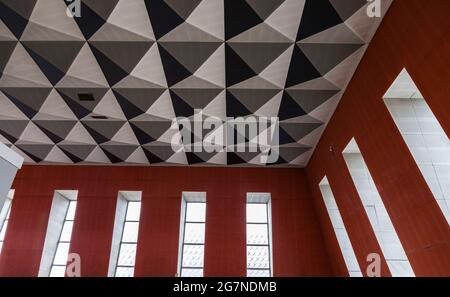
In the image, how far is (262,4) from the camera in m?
8.86

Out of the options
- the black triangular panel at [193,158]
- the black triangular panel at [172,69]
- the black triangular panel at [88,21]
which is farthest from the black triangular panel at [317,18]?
the black triangular panel at [193,158]

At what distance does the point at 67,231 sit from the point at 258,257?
409 inches

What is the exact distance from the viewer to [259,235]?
55.0ft

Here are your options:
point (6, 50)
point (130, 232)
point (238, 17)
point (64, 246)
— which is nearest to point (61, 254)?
point (64, 246)

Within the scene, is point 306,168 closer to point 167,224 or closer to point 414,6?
point 167,224

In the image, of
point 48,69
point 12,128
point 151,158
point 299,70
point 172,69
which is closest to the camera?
point 299,70

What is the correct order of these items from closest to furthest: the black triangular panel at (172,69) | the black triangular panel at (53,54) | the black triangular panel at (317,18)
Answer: the black triangular panel at (317,18), the black triangular panel at (53,54), the black triangular panel at (172,69)

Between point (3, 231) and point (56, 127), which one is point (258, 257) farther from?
point (3, 231)

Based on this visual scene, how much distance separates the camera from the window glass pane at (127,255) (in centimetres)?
1633

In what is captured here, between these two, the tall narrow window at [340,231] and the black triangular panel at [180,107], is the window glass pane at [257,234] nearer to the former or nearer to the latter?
the tall narrow window at [340,231]

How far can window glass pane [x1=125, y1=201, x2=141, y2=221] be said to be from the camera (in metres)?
17.6

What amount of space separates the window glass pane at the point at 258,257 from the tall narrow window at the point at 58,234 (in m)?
9.18

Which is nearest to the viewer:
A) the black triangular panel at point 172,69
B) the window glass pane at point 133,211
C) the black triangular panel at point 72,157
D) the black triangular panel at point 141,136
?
the black triangular panel at point 172,69
